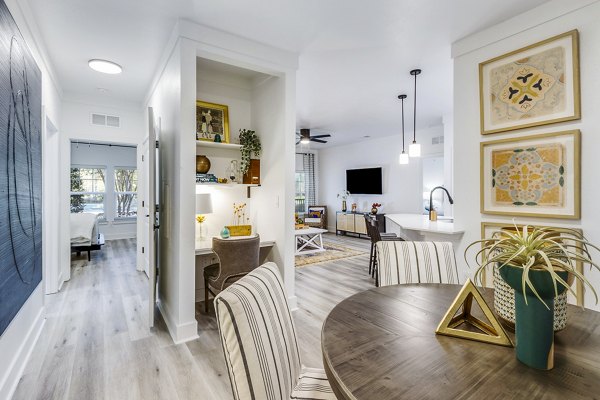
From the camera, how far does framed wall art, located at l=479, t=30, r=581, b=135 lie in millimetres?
2125

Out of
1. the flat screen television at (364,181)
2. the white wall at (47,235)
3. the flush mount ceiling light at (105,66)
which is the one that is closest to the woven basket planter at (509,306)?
the white wall at (47,235)

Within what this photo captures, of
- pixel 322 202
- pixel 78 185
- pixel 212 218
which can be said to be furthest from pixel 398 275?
pixel 78 185

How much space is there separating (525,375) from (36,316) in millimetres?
3349

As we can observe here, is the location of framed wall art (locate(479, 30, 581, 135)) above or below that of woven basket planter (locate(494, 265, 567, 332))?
above

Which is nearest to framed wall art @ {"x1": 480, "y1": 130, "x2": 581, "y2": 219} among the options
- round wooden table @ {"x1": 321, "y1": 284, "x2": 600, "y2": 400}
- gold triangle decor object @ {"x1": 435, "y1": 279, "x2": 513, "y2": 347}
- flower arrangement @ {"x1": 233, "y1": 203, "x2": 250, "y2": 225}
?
round wooden table @ {"x1": 321, "y1": 284, "x2": 600, "y2": 400}

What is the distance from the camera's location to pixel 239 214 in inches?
140

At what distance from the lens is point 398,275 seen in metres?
1.93

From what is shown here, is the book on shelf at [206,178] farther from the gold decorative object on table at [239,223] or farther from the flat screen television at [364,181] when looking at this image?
the flat screen television at [364,181]

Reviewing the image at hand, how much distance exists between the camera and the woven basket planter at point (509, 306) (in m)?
1.00

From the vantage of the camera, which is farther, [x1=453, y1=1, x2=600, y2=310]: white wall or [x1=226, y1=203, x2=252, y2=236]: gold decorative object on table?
[x1=226, y1=203, x2=252, y2=236]: gold decorative object on table

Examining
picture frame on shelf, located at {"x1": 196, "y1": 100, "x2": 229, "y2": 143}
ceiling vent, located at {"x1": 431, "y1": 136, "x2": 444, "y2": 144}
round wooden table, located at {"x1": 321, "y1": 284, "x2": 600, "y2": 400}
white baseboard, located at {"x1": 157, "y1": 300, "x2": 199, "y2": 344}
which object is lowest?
white baseboard, located at {"x1": 157, "y1": 300, "x2": 199, "y2": 344}

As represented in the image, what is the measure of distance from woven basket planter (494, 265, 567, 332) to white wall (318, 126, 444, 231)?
596cm

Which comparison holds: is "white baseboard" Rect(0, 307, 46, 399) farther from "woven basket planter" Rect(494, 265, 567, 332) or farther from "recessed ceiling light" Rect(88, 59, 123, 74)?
"woven basket planter" Rect(494, 265, 567, 332)

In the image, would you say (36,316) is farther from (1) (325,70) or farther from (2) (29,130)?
(1) (325,70)
